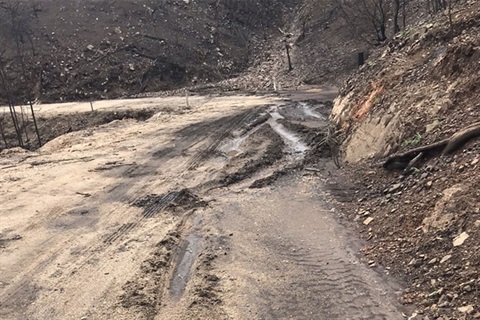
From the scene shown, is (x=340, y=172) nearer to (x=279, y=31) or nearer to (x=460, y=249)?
(x=460, y=249)

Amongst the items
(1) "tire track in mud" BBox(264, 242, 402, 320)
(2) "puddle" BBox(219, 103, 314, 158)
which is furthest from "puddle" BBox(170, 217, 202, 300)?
(2) "puddle" BBox(219, 103, 314, 158)

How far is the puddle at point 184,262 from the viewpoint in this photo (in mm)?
6633

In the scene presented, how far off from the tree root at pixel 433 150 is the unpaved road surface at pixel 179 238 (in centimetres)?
176

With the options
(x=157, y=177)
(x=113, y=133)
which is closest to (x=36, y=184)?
(x=157, y=177)

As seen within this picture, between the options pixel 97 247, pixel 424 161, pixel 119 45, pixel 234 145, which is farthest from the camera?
pixel 119 45

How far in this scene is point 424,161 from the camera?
28.1 feet

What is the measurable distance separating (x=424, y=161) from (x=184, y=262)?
4842 mm

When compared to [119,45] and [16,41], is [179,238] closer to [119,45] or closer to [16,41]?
[119,45]

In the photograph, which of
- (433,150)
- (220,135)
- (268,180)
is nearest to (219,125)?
(220,135)

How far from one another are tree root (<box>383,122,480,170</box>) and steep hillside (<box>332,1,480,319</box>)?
2 centimetres

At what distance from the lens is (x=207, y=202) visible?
1041 cm

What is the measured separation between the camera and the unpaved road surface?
621cm

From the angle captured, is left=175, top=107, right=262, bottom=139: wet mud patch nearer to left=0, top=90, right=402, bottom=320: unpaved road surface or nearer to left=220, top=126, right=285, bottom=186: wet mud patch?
left=0, top=90, right=402, bottom=320: unpaved road surface

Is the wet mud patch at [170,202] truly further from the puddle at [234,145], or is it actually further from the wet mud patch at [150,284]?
the puddle at [234,145]
